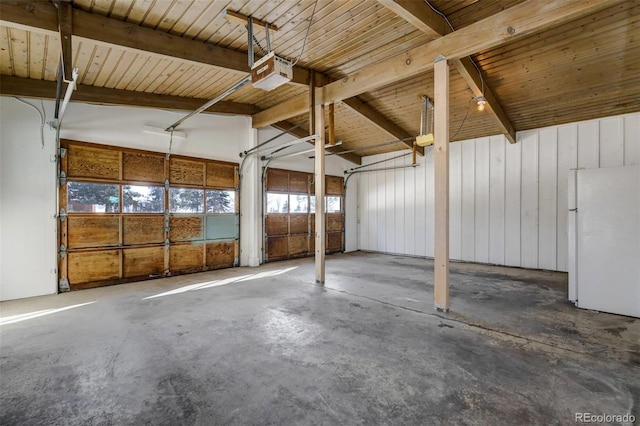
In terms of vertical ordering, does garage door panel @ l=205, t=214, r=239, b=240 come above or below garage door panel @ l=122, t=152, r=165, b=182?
below

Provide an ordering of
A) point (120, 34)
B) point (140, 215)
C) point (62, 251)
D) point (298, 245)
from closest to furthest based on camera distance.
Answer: point (120, 34)
point (62, 251)
point (140, 215)
point (298, 245)

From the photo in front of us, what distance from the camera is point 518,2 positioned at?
10.9 feet

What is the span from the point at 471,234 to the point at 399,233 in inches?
76.6

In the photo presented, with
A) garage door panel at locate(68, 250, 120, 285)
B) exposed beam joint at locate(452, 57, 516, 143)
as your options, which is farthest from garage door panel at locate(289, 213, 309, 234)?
exposed beam joint at locate(452, 57, 516, 143)

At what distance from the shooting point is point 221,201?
6617 mm

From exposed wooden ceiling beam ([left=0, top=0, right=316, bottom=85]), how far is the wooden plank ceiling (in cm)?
1

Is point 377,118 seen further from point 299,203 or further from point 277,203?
point 277,203

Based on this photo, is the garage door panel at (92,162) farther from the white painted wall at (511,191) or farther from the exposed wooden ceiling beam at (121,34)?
the white painted wall at (511,191)

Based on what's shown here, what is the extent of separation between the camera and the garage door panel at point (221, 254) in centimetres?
641

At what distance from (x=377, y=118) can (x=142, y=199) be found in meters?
5.08

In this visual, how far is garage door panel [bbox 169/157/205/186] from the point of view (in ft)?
19.2

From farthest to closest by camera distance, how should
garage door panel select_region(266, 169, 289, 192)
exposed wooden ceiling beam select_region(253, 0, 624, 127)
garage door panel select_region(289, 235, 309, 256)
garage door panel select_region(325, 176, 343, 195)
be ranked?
garage door panel select_region(325, 176, 343, 195)
garage door panel select_region(289, 235, 309, 256)
garage door panel select_region(266, 169, 289, 192)
exposed wooden ceiling beam select_region(253, 0, 624, 127)

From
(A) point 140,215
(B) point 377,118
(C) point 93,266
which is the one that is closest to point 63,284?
(C) point 93,266

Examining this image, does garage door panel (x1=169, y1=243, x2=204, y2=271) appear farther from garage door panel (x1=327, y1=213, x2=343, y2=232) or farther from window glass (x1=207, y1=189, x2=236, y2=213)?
garage door panel (x1=327, y1=213, x2=343, y2=232)
